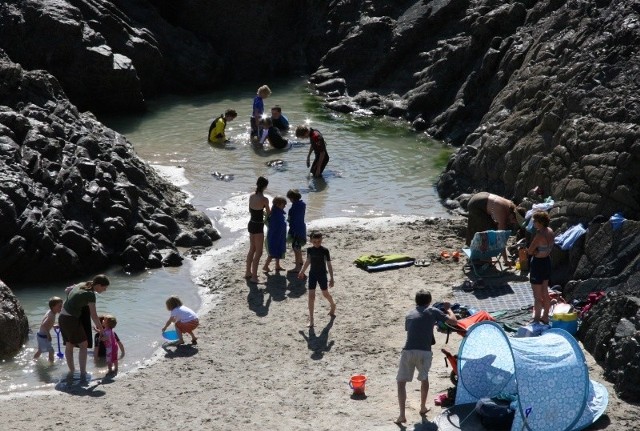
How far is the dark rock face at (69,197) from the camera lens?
803 inches

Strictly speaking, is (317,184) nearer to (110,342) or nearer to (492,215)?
(492,215)

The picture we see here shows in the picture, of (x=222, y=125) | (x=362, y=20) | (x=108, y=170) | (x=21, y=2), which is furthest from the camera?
(x=362, y=20)

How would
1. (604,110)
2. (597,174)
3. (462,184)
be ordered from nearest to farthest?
(597,174), (604,110), (462,184)

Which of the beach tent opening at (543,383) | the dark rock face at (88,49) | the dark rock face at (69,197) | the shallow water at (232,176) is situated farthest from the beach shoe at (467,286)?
the dark rock face at (88,49)

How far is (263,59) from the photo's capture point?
37594 millimetres

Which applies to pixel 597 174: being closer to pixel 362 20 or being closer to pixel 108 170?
pixel 108 170

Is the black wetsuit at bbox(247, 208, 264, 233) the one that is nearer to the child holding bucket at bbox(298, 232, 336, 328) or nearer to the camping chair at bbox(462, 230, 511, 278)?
the child holding bucket at bbox(298, 232, 336, 328)

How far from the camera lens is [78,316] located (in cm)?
1593

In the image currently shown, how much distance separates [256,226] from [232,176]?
6.93 m

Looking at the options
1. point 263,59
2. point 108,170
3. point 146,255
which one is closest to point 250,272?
point 146,255

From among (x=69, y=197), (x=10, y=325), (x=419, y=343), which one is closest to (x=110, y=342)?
(x=10, y=325)

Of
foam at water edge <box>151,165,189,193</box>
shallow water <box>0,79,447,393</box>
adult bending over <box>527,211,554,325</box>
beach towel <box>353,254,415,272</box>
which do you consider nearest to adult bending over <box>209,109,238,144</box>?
shallow water <box>0,79,447,393</box>

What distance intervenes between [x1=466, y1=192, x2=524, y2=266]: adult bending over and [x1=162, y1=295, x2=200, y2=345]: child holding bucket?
559 cm

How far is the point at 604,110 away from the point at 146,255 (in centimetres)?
867
